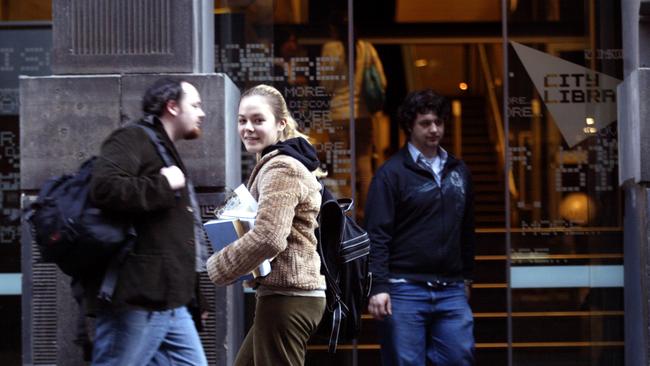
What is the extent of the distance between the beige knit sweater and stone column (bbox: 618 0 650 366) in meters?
2.64

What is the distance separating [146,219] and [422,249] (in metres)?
2.37

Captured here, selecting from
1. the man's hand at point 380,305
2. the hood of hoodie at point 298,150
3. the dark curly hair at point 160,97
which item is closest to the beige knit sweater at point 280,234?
the hood of hoodie at point 298,150

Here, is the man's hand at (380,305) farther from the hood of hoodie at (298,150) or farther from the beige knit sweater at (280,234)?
the hood of hoodie at (298,150)

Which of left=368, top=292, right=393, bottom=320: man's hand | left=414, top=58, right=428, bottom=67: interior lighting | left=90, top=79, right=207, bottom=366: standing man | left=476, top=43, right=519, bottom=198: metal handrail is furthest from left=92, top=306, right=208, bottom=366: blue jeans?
left=414, top=58, right=428, bottom=67: interior lighting

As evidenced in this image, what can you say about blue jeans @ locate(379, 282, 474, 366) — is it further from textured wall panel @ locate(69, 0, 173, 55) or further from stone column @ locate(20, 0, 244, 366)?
textured wall panel @ locate(69, 0, 173, 55)

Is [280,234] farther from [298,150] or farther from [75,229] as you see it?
[75,229]

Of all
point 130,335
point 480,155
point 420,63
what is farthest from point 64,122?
point 480,155

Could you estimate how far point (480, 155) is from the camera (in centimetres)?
1379

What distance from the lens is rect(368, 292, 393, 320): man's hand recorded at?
21.5ft

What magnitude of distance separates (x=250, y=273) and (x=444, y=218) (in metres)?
1.92

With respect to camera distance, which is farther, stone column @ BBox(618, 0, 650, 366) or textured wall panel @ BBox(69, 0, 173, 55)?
stone column @ BBox(618, 0, 650, 366)

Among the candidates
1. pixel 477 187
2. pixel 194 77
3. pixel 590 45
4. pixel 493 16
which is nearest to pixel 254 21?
pixel 194 77

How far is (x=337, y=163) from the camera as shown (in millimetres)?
7891

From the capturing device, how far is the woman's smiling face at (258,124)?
546 centimetres
